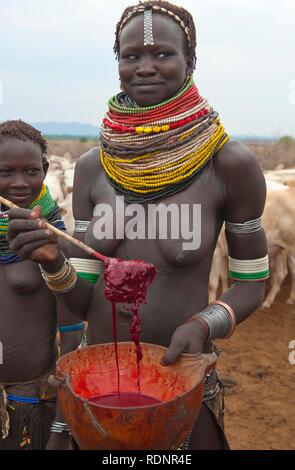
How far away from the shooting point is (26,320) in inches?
91.1

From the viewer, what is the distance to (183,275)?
1947 mm

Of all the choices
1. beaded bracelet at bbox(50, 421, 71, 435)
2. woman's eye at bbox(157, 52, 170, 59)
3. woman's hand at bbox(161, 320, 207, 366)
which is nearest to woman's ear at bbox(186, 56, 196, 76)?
woman's eye at bbox(157, 52, 170, 59)

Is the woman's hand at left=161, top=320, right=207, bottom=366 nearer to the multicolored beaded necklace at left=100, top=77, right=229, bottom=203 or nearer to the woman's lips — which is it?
the multicolored beaded necklace at left=100, top=77, right=229, bottom=203

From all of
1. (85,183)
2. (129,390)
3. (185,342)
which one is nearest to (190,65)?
(85,183)

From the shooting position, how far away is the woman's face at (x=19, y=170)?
2.17m

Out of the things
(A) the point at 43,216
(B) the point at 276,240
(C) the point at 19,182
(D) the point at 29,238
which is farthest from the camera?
(B) the point at 276,240

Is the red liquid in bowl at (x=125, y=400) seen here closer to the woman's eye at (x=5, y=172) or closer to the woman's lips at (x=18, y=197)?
the woman's lips at (x=18, y=197)

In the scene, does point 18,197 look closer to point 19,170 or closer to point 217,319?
point 19,170

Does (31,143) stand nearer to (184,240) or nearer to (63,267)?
(63,267)

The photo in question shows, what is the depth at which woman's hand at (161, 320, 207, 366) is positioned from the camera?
5.51 ft

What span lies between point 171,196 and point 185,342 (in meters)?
0.56
